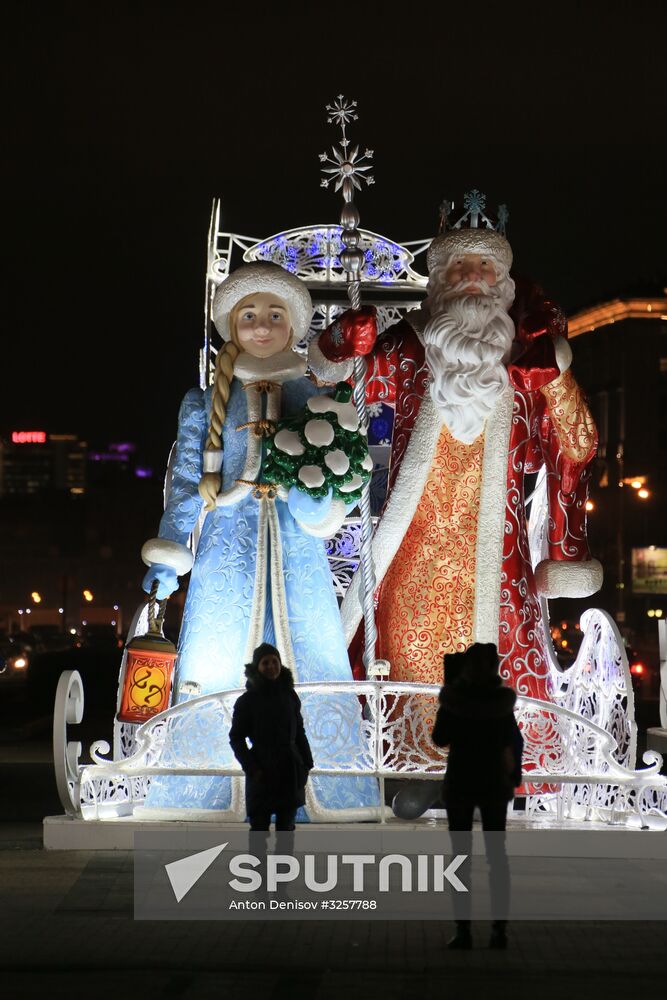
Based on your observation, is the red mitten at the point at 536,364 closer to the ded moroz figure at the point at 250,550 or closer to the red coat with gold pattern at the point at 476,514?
the red coat with gold pattern at the point at 476,514

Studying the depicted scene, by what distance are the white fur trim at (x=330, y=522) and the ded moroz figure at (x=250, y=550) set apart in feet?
0.04

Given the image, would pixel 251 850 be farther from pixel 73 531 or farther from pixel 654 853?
pixel 73 531

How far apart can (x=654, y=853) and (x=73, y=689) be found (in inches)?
129

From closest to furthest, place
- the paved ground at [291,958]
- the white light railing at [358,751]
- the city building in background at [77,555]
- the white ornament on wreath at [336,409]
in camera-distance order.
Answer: the paved ground at [291,958]
the white light railing at [358,751]
the white ornament on wreath at [336,409]
the city building in background at [77,555]

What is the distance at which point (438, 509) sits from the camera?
11094 mm

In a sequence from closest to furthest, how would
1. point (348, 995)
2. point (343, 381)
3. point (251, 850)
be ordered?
point (348, 995)
point (251, 850)
point (343, 381)

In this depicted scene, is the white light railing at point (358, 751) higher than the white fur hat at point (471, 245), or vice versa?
the white fur hat at point (471, 245)

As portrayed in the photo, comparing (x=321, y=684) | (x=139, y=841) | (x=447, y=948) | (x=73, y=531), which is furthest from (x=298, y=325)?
(x=73, y=531)

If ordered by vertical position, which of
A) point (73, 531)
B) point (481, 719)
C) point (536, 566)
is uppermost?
point (73, 531)

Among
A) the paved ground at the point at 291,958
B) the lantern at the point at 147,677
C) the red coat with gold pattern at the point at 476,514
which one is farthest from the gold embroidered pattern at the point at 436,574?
the paved ground at the point at 291,958

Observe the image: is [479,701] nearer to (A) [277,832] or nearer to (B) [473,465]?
(A) [277,832]

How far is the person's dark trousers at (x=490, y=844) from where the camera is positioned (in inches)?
288

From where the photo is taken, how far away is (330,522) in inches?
413

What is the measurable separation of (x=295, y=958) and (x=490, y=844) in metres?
0.91
